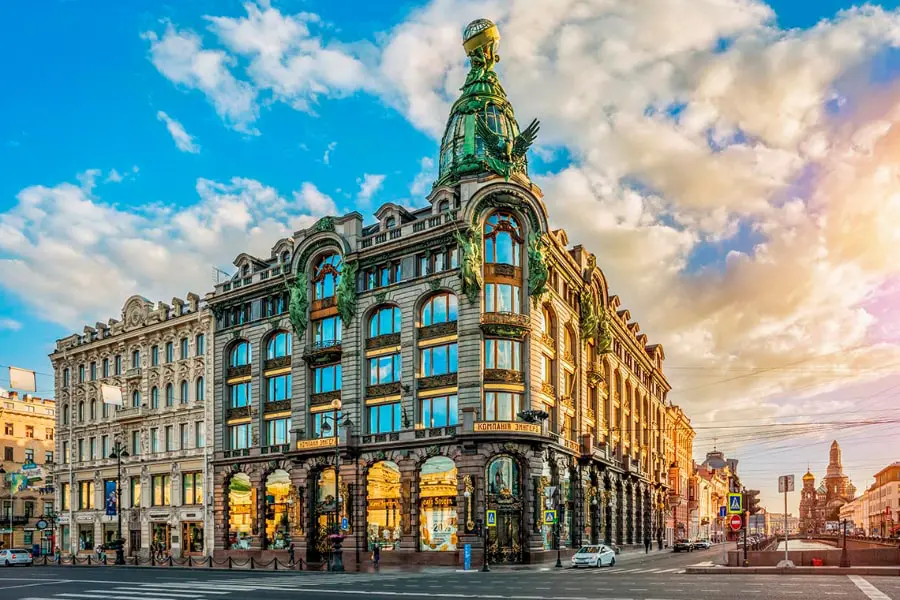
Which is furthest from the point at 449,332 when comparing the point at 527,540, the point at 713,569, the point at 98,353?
the point at 98,353

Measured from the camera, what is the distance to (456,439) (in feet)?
→ 182

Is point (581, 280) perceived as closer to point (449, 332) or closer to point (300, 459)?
point (449, 332)

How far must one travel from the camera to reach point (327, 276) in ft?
218

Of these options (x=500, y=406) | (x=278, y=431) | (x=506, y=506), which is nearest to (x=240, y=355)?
(x=278, y=431)

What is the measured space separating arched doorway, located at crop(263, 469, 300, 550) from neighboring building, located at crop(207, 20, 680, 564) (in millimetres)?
166

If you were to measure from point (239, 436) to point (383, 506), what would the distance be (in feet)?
58.1

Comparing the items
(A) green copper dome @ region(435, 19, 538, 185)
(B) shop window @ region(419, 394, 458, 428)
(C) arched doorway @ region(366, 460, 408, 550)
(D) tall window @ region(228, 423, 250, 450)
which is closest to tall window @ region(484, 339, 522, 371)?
(B) shop window @ region(419, 394, 458, 428)

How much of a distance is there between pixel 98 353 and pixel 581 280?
4928 cm

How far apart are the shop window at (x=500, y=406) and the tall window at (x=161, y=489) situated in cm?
3525

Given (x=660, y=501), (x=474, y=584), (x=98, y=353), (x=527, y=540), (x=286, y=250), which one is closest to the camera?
(x=474, y=584)

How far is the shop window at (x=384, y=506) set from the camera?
59.2 meters

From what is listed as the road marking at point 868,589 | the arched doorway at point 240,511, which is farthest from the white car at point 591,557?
the arched doorway at point 240,511

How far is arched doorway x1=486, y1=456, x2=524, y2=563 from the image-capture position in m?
54.2

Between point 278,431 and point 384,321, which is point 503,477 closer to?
→ point 384,321
